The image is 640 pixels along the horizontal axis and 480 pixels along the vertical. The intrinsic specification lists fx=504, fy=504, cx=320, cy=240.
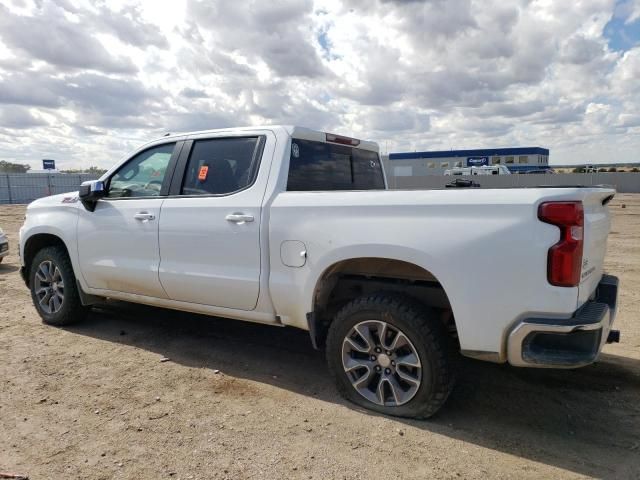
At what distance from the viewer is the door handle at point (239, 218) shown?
3.90 metres

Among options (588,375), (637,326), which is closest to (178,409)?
(588,375)

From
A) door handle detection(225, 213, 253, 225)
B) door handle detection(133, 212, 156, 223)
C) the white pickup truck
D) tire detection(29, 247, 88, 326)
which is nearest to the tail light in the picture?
the white pickup truck

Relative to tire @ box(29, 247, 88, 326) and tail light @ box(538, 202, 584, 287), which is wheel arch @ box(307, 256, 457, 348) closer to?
tail light @ box(538, 202, 584, 287)

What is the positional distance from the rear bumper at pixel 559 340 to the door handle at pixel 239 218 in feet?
6.74

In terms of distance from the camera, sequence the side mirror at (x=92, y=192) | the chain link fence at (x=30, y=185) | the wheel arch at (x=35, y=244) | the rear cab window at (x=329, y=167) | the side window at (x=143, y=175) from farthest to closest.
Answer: the chain link fence at (x=30, y=185)
the wheel arch at (x=35, y=244)
the side mirror at (x=92, y=192)
the side window at (x=143, y=175)
the rear cab window at (x=329, y=167)

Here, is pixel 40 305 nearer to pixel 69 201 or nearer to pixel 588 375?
pixel 69 201

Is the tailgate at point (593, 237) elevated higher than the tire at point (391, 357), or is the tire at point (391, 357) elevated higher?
the tailgate at point (593, 237)

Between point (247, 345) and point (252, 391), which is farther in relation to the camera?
point (247, 345)

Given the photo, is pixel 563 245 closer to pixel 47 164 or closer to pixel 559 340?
pixel 559 340

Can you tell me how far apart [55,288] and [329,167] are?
334 centimetres

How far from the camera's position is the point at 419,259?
3.16 m

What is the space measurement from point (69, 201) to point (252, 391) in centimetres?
295

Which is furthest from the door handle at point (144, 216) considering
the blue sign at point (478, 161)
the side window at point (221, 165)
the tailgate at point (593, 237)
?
the blue sign at point (478, 161)

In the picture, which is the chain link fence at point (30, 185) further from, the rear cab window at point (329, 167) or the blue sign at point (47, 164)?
the rear cab window at point (329, 167)
